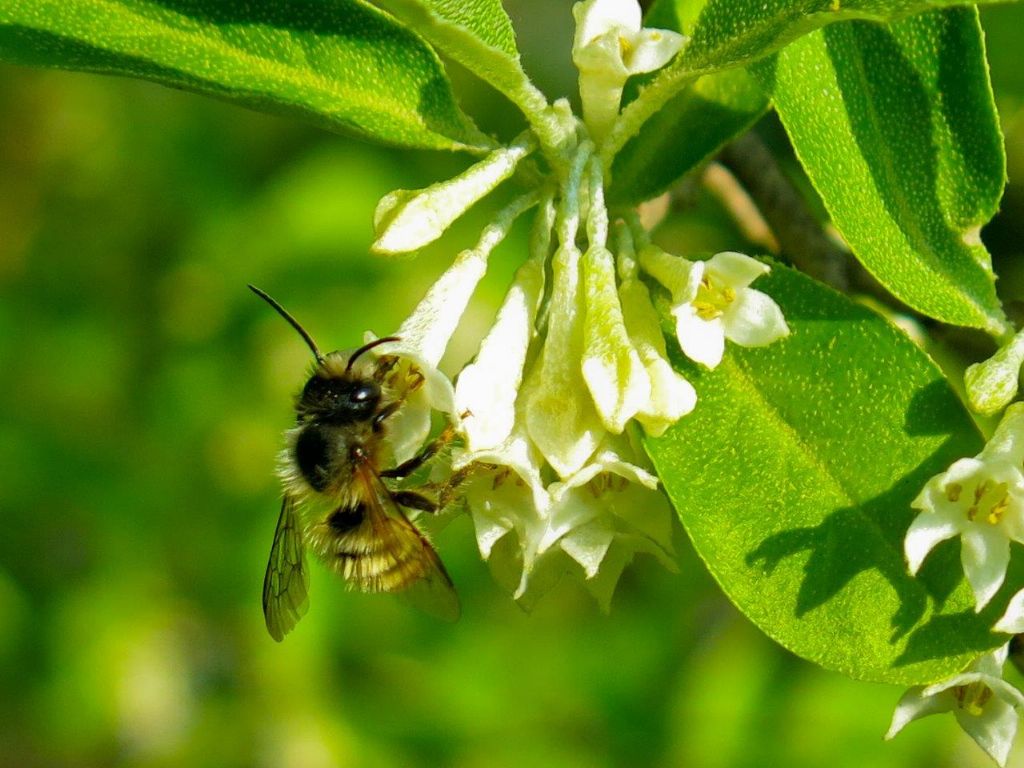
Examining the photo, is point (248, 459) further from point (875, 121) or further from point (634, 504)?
point (875, 121)

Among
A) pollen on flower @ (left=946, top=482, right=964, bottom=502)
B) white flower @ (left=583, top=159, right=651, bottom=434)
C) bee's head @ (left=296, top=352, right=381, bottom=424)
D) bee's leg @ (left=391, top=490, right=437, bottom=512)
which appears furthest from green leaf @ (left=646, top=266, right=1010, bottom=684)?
bee's head @ (left=296, top=352, right=381, bottom=424)

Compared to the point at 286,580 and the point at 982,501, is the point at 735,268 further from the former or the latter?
the point at 286,580

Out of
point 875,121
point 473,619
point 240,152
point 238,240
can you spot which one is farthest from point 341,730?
point 875,121

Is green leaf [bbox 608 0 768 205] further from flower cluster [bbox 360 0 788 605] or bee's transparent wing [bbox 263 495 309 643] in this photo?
bee's transparent wing [bbox 263 495 309 643]

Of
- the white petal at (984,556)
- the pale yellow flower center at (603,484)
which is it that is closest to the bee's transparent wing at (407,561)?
the pale yellow flower center at (603,484)

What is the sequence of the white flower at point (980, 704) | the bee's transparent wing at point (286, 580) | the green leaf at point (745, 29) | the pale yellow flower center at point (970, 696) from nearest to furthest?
the green leaf at point (745, 29), the white flower at point (980, 704), the pale yellow flower center at point (970, 696), the bee's transparent wing at point (286, 580)

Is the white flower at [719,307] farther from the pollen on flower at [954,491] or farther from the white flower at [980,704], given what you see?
the white flower at [980,704]

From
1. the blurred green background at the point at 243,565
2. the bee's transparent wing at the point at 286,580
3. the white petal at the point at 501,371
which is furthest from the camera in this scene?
the blurred green background at the point at 243,565
